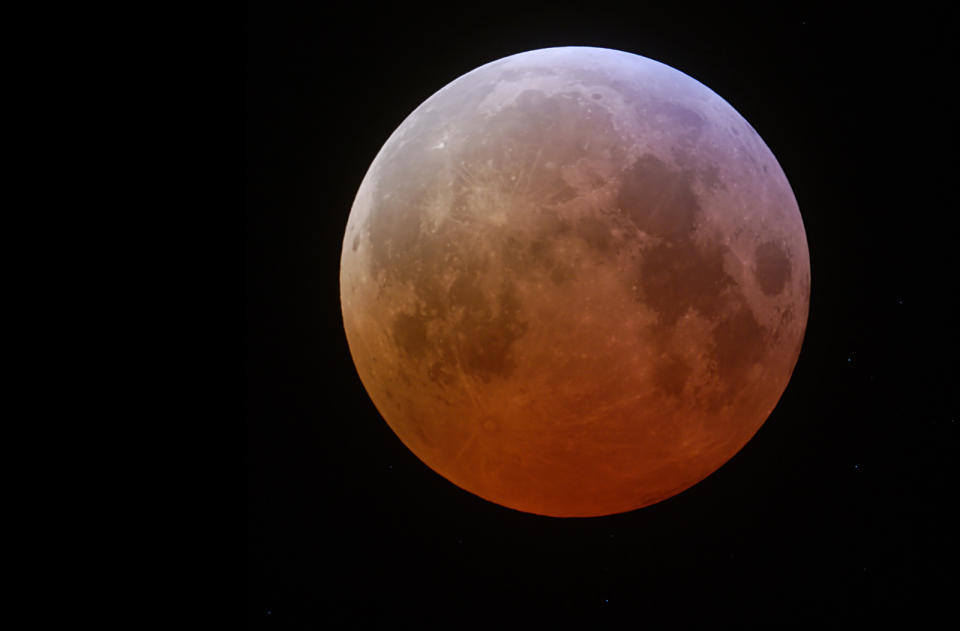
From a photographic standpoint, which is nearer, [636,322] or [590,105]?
[636,322]

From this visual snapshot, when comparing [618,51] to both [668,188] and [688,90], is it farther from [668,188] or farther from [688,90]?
[668,188]

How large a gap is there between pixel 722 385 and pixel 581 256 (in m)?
0.88

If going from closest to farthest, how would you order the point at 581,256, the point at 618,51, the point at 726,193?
the point at 581,256
the point at 726,193
the point at 618,51

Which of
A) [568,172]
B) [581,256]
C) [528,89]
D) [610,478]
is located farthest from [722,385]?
[528,89]

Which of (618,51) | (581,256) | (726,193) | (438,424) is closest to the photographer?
(581,256)

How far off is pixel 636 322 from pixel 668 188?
1.92ft

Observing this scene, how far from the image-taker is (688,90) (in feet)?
11.3

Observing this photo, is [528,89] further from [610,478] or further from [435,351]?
[610,478]

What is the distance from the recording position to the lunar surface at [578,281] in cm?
294

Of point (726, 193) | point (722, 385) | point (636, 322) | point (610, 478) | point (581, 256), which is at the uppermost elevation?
point (726, 193)

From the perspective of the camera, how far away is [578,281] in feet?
9.55

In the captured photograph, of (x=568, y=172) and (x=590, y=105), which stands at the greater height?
(x=590, y=105)

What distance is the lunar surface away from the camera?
294cm

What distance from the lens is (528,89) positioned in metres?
3.27
